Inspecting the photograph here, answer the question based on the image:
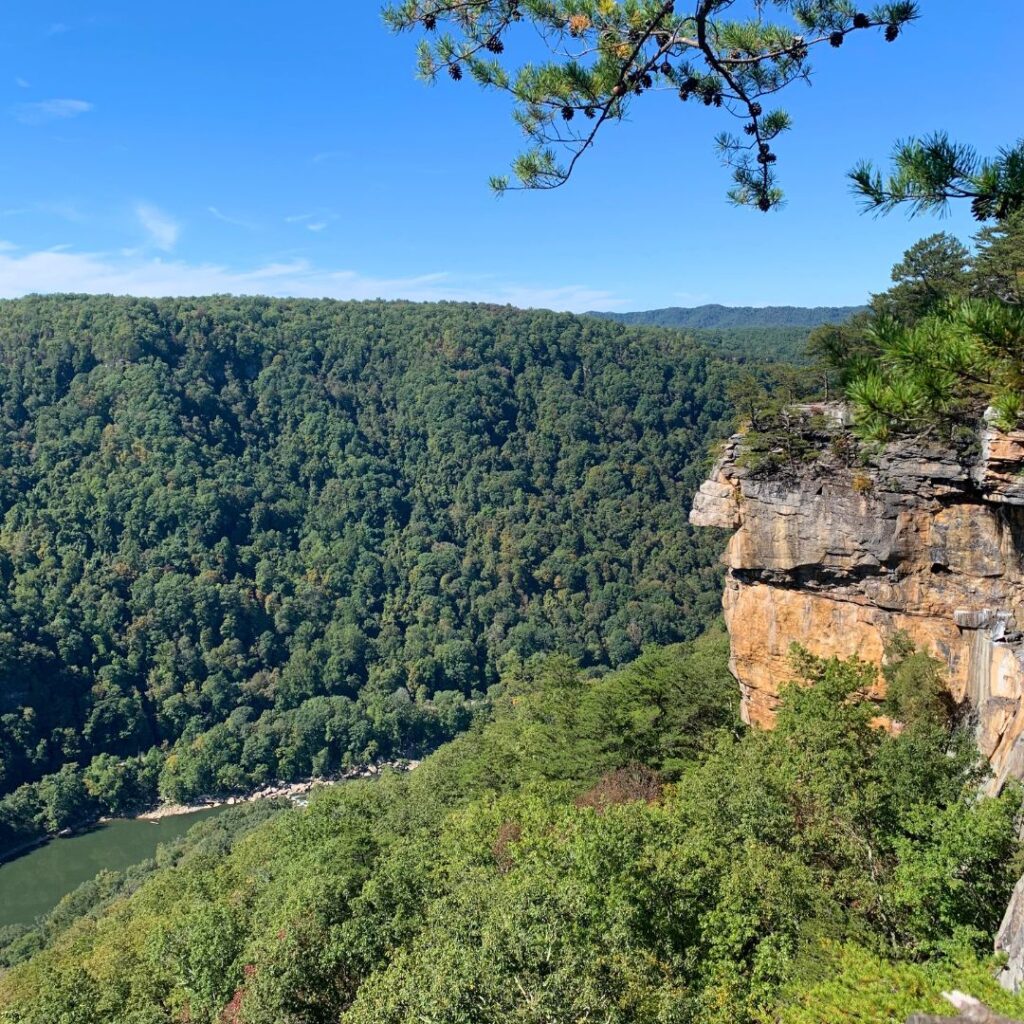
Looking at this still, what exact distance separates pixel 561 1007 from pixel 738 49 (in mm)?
9347

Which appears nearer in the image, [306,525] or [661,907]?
[661,907]

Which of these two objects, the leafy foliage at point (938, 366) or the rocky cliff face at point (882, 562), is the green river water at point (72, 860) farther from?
the leafy foliage at point (938, 366)

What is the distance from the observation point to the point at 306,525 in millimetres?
115938

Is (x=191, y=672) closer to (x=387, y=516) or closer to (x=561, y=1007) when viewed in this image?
(x=387, y=516)

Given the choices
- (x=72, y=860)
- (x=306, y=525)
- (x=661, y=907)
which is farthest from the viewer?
(x=306, y=525)

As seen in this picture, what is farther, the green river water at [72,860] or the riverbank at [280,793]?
the riverbank at [280,793]

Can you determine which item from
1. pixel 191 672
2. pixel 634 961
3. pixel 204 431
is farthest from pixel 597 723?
pixel 204 431

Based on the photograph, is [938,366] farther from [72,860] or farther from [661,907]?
[72,860]

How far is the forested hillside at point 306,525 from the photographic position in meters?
79.7

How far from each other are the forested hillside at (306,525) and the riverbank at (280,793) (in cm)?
123

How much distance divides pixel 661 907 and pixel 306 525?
10956 cm

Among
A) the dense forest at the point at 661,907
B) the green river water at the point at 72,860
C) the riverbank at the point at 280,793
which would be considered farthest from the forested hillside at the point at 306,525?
the dense forest at the point at 661,907

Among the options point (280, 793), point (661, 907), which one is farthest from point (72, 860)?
point (661, 907)

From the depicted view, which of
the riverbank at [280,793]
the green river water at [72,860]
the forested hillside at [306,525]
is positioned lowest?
the riverbank at [280,793]
